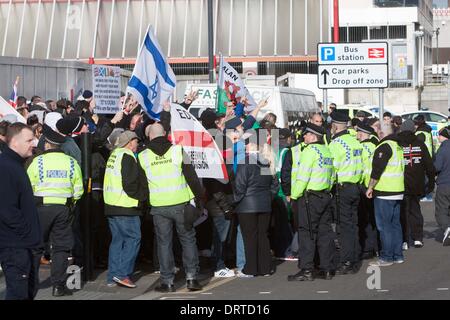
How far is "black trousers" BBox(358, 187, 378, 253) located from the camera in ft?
49.4

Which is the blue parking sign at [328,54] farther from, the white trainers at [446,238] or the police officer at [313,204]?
the police officer at [313,204]

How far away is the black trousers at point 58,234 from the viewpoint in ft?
38.3

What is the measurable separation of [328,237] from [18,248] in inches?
205

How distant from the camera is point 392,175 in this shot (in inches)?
555

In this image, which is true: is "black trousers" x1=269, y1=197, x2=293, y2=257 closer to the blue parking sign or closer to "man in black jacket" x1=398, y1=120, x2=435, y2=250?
"man in black jacket" x1=398, y1=120, x2=435, y2=250

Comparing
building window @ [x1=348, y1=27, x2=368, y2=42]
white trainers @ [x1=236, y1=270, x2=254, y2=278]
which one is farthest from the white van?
building window @ [x1=348, y1=27, x2=368, y2=42]

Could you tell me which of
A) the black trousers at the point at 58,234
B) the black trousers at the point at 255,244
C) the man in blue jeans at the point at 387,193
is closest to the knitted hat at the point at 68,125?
the black trousers at the point at 58,234

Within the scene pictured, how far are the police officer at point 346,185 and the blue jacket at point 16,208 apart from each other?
5783 millimetres

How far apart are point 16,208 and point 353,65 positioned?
12797mm

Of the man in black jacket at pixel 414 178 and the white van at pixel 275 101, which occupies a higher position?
the white van at pixel 275 101

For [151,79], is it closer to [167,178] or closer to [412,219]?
[167,178]

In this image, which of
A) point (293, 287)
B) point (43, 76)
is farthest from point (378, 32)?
point (293, 287)
